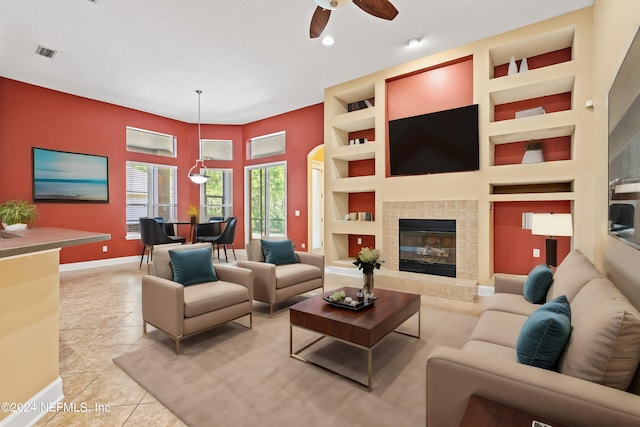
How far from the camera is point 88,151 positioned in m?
6.05

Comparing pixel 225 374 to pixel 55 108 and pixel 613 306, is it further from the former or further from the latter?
pixel 55 108

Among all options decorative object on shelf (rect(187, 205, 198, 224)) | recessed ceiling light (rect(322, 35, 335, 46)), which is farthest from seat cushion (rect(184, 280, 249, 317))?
decorative object on shelf (rect(187, 205, 198, 224))

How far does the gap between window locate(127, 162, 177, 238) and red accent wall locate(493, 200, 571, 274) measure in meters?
7.03

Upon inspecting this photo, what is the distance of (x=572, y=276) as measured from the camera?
82.0 inches

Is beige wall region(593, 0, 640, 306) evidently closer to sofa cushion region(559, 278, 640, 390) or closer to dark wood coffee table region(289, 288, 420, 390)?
sofa cushion region(559, 278, 640, 390)

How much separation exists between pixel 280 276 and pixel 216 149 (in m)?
5.72

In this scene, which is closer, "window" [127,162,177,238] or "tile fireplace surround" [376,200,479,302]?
"tile fireplace surround" [376,200,479,302]

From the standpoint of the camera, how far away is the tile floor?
1812 millimetres

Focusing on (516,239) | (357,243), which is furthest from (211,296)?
(516,239)

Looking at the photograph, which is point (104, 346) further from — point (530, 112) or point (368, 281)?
point (530, 112)

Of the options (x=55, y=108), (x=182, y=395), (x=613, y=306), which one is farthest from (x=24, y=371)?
(x=55, y=108)

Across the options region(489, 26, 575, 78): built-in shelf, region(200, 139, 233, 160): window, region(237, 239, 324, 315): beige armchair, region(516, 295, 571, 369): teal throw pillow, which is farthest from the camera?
region(200, 139, 233, 160): window

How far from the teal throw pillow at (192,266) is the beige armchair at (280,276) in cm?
50

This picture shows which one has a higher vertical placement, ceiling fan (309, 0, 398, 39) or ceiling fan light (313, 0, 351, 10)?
ceiling fan (309, 0, 398, 39)
